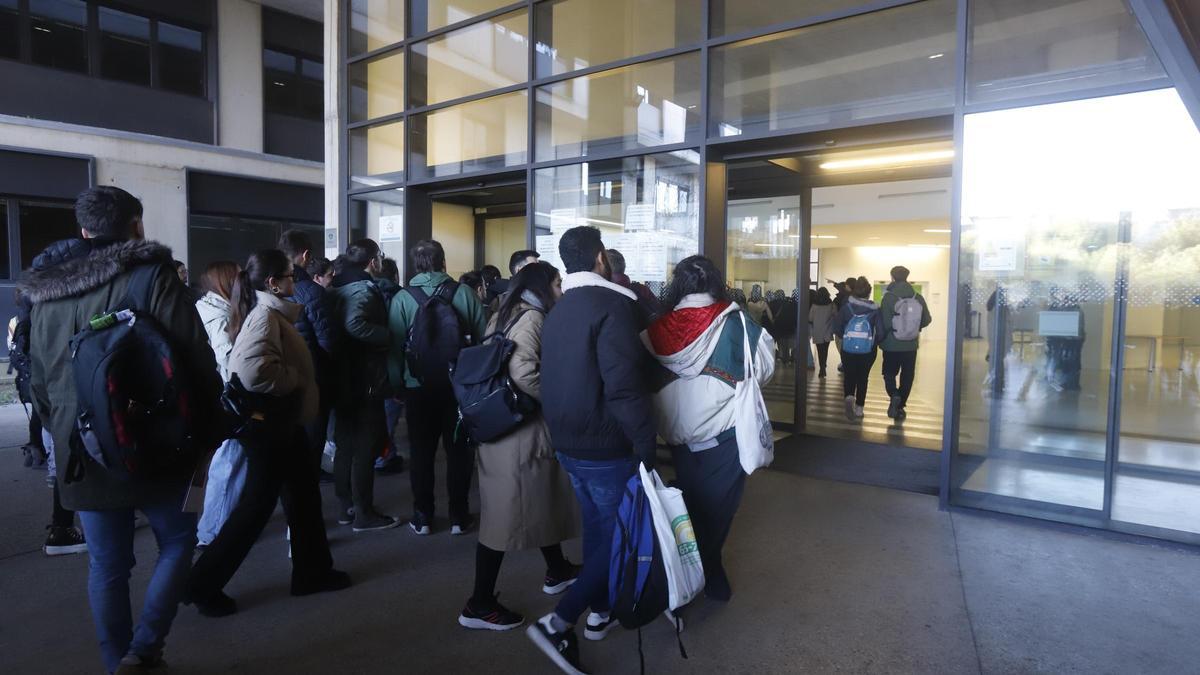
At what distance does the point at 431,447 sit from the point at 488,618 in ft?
4.94

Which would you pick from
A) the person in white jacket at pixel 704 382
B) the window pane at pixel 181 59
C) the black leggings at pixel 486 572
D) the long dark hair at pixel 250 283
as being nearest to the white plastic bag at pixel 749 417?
the person in white jacket at pixel 704 382

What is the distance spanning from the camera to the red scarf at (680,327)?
10.5 feet

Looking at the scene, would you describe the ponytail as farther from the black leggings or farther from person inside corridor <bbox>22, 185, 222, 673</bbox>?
the black leggings

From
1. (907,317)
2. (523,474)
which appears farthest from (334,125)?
(907,317)

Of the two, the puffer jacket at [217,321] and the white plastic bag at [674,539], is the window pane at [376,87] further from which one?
the white plastic bag at [674,539]

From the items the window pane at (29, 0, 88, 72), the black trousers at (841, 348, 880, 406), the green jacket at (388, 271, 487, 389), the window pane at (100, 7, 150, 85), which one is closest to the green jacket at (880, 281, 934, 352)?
the black trousers at (841, 348, 880, 406)

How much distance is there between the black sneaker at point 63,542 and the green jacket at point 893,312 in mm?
8030

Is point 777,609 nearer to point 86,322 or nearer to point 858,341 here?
point 86,322

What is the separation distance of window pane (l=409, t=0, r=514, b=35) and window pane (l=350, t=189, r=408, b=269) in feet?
6.23

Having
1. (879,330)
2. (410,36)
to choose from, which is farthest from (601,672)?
(410,36)

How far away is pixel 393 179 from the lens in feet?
27.7

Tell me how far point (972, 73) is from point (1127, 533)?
3.17 metres

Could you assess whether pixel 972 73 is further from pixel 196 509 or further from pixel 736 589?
pixel 196 509

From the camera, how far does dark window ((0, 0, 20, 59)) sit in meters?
12.1
